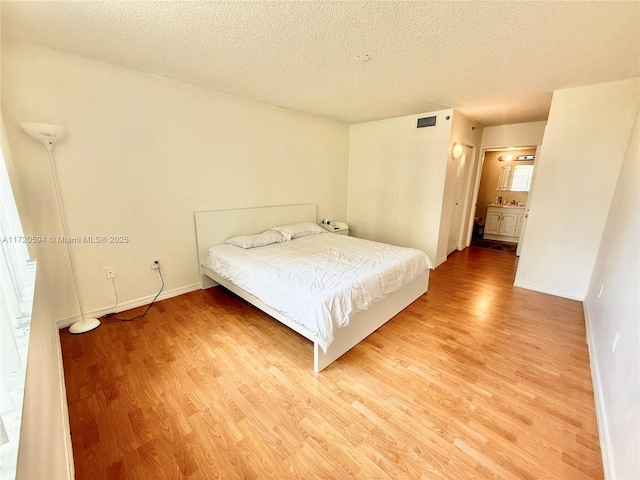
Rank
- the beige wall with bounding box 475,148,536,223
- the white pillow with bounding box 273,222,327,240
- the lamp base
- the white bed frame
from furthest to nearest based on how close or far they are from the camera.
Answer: the beige wall with bounding box 475,148,536,223 < the white pillow with bounding box 273,222,327,240 < the lamp base < the white bed frame

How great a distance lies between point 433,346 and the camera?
230cm

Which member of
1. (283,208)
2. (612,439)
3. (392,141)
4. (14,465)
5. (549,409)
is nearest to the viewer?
(14,465)

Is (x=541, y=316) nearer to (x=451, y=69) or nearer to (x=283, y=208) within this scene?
(x=451, y=69)

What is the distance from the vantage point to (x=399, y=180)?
14.6 feet

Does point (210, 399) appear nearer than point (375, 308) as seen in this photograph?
Yes

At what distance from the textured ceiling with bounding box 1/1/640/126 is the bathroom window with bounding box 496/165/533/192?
139 inches

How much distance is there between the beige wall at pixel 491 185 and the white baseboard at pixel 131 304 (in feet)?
21.5

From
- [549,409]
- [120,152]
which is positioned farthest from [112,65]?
[549,409]

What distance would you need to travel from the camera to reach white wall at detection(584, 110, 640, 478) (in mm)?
1239

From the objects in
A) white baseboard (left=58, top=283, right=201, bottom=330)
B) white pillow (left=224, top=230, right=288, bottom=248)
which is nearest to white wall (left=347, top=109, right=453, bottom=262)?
white pillow (left=224, top=230, right=288, bottom=248)

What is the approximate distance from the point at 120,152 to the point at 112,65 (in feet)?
2.51

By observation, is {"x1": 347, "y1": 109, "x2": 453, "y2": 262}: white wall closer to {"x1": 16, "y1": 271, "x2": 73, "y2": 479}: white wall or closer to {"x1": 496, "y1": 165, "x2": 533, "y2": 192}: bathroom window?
{"x1": 496, "y1": 165, "x2": 533, "y2": 192}: bathroom window

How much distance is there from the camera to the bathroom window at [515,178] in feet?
19.6

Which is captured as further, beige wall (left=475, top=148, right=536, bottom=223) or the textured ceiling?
beige wall (left=475, top=148, right=536, bottom=223)
